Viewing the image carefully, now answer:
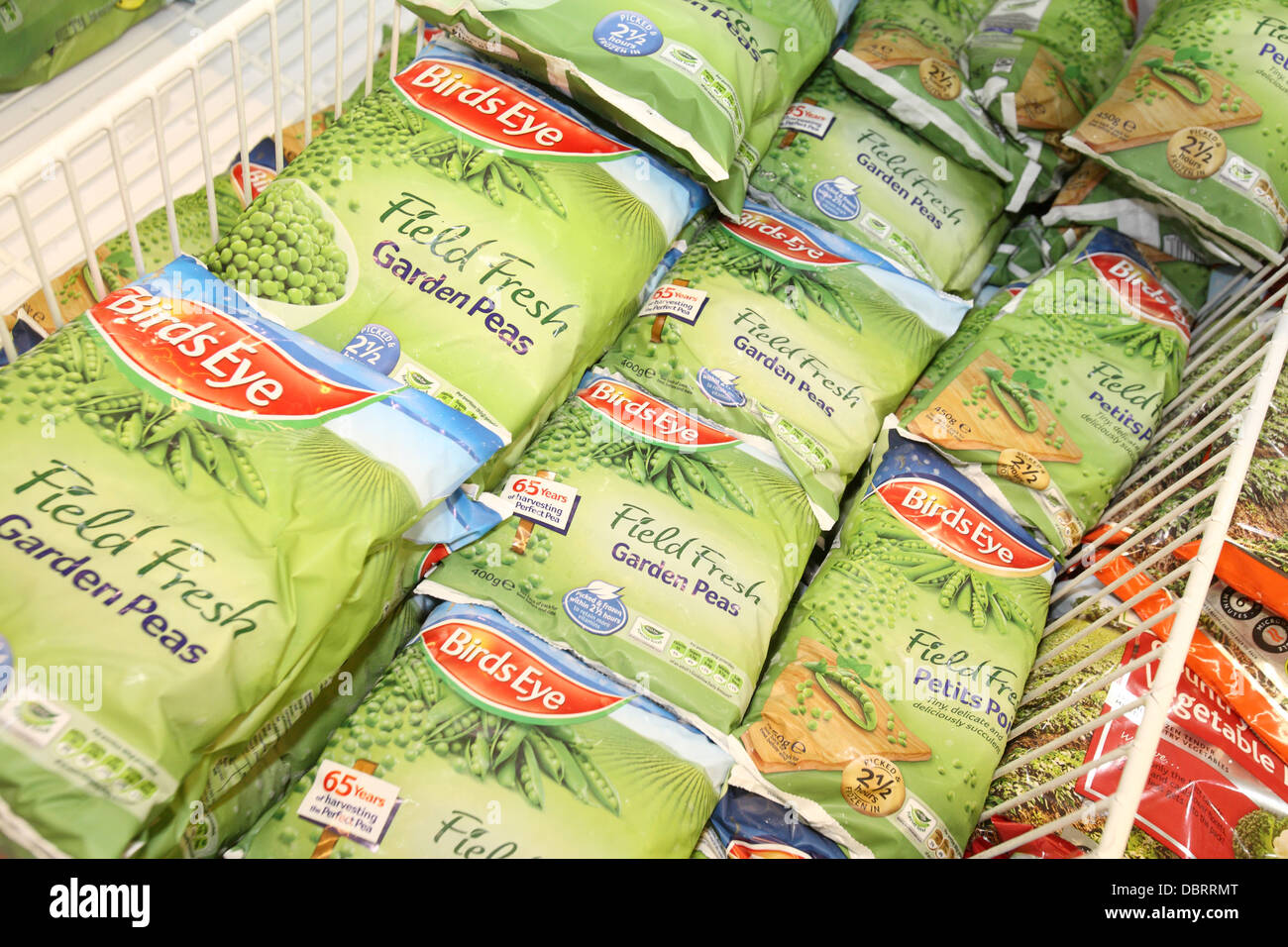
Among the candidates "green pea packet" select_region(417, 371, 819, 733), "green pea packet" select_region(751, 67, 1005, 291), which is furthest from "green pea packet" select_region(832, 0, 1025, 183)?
"green pea packet" select_region(417, 371, 819, 733)

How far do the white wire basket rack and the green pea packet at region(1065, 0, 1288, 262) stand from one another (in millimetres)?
145

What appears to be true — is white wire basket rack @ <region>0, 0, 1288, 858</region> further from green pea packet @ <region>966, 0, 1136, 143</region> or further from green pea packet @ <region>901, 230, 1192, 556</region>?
green pea packet @ <region>966, 0, 1136, 143</region>

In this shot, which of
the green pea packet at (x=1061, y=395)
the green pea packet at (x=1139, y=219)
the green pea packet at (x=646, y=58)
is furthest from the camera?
the green pea packet at (x=1139, y=219)

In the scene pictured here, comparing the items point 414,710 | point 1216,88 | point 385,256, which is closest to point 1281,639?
point 1216,88

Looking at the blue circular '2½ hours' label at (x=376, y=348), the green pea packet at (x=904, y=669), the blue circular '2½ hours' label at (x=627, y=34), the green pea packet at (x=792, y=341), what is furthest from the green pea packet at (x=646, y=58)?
the green pea packet at (x=904, y=669)

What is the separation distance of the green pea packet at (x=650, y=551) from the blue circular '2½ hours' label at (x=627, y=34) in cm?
49

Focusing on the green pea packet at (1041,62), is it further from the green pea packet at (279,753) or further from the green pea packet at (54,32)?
the green pea packet at (54,32)

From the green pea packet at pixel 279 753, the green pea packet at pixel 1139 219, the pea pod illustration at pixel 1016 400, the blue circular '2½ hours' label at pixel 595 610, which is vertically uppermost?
the green pea packet at pixel 1139 219

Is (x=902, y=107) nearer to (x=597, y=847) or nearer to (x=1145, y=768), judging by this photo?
(x=1145, y=768)

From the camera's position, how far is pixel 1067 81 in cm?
175

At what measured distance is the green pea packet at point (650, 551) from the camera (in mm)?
1250

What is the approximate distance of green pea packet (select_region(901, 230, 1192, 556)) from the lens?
1.49m

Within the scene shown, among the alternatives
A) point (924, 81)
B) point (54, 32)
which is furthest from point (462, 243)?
point (54, 32)

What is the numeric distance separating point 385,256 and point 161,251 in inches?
15.8
